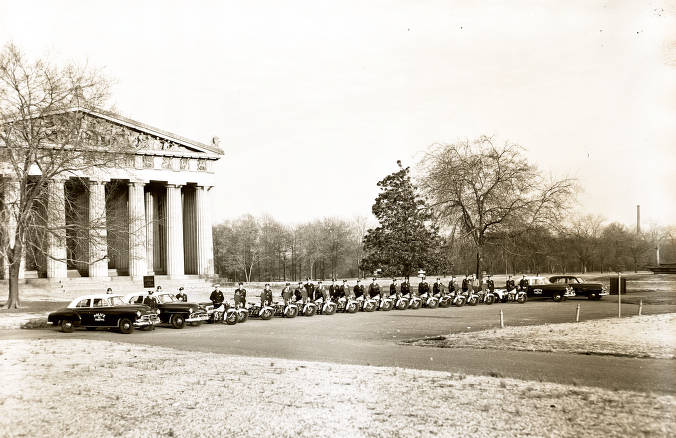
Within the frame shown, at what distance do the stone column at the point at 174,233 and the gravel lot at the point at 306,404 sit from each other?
4529 cm

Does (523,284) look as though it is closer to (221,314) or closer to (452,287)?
(452,287)

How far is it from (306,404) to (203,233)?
52106 millimetres

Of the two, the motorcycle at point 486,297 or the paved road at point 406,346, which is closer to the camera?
the paved road at point 406,346

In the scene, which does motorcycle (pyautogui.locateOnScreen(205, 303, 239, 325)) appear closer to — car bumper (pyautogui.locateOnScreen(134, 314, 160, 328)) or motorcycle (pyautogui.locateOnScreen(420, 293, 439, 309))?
car bumper (pyautogui.locateOnScreen(134, 314, 160, 328))

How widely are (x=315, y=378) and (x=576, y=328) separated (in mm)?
10394

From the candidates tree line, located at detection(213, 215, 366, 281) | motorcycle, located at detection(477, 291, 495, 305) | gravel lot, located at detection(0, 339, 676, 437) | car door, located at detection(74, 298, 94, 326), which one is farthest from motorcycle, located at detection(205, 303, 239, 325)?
tree line, located at detection(213, 215, 366, 281)

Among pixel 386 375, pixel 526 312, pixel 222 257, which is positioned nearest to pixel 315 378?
pixel 386 375

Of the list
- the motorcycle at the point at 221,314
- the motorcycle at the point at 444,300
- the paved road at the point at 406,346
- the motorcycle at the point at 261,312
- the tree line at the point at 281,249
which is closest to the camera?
the paved road at the point at 406,346

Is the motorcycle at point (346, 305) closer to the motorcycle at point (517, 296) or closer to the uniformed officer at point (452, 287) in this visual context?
the uniformed officer at point (452, 287)

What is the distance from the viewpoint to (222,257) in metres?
89.8

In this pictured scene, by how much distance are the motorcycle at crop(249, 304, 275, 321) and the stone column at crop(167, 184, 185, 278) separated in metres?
31.8

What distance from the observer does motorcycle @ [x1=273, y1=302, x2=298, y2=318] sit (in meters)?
27.7

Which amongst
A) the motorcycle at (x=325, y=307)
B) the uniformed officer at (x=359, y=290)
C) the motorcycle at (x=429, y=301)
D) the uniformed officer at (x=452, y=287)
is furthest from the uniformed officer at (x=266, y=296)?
the uniformed officer at (x=452, y=287)

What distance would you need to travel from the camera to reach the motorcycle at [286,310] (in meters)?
27.7
